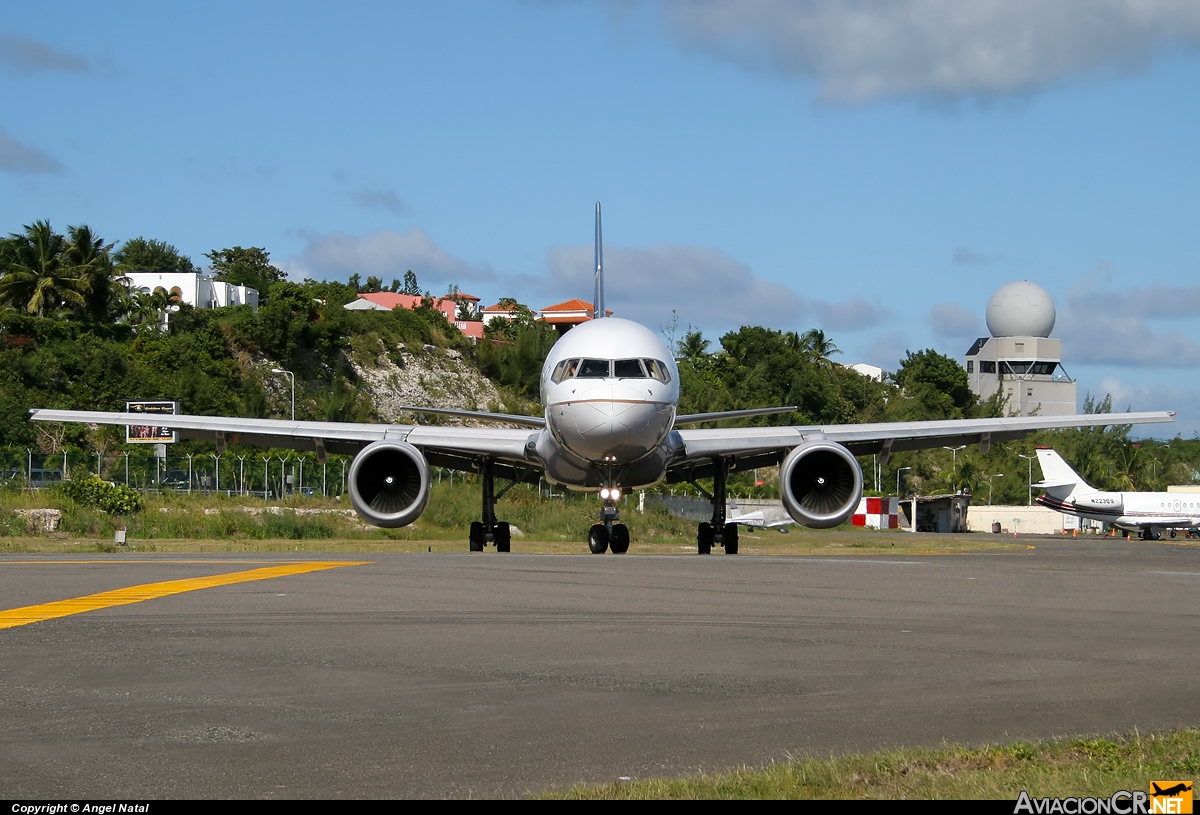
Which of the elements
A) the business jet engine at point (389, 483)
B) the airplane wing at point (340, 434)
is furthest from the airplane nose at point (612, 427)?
the airplane wing at point (340, 434)

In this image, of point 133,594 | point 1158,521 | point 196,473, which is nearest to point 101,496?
point 196,473

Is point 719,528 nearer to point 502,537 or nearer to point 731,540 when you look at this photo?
point 731,540

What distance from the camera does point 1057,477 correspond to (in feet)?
270

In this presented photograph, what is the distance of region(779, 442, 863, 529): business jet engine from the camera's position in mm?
23391

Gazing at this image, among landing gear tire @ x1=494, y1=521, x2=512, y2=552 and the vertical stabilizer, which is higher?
the vertical stabilizer

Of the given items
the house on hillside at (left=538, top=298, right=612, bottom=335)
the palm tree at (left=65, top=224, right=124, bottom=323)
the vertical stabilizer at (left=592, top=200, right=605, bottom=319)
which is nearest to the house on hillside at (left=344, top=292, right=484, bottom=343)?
the house on hillside at (left=538, top=298, right=612, bottom=335)

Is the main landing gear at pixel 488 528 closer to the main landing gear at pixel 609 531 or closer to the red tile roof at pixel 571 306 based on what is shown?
the main landing gear at pixel 609 531

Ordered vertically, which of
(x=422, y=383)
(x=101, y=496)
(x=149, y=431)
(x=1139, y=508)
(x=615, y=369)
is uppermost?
(x=422, y=383)

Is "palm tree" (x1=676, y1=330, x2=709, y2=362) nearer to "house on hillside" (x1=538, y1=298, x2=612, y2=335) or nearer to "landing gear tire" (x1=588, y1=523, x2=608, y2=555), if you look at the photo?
"house on hillside" (x1=538, y1=298, x2=612, y2=335)

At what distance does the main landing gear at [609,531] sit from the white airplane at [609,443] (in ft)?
0.08

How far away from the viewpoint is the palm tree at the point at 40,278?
80.8m

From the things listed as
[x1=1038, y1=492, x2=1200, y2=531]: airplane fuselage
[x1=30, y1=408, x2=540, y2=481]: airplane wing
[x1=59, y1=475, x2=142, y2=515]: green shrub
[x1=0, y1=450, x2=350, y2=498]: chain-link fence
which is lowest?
[x1=1038, y1=492, x2=1200, y2=531]: airplane fuselage

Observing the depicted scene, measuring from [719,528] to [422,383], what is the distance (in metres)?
75.6

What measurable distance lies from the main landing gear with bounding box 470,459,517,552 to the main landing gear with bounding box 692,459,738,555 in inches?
157
